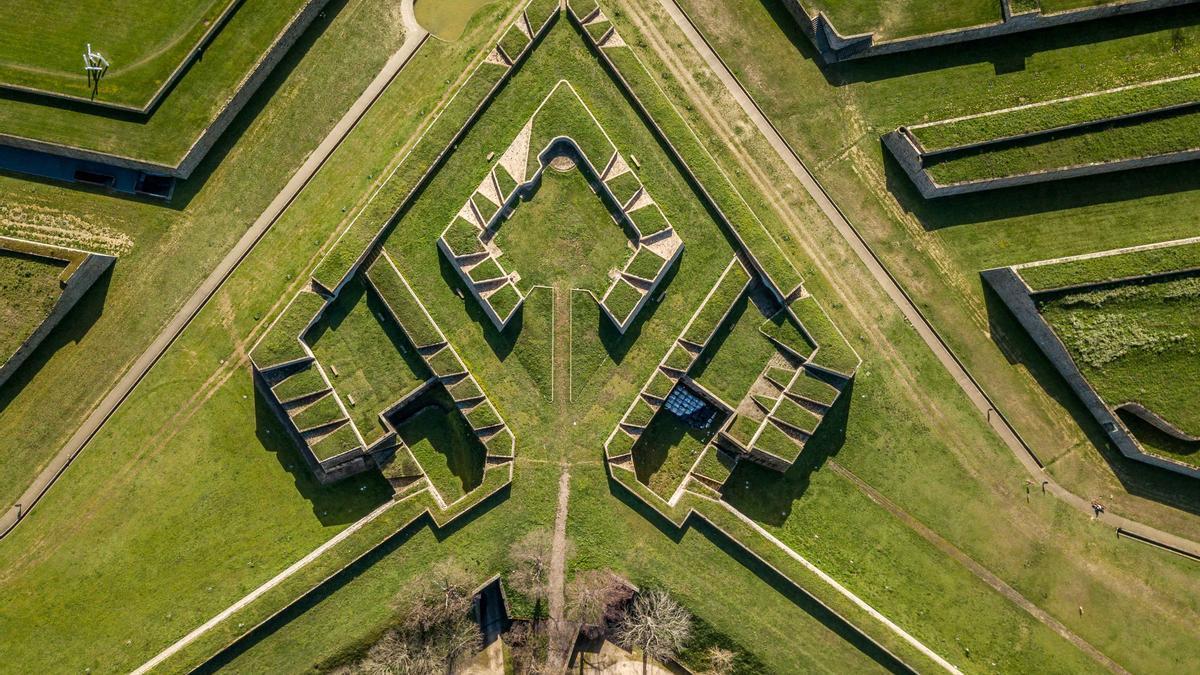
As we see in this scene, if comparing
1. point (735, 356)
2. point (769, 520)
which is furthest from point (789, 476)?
point (735, 356)

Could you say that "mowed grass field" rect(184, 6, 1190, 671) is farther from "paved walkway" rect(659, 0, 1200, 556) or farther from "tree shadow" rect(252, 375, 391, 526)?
"tree shadow" rect(252, 375, 391, 526)

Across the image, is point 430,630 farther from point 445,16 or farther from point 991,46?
point 991,46

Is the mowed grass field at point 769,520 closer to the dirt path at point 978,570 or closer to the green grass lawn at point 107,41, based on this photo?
the dirt path at point 978,570

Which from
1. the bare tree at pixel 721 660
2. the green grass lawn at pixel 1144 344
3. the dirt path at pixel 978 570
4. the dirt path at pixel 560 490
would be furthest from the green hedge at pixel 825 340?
the bare tree at pixel 721 660

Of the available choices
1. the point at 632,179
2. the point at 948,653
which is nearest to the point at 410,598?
the point at 632,179

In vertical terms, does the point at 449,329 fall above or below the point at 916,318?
above

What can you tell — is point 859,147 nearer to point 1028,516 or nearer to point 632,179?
point 632,179
